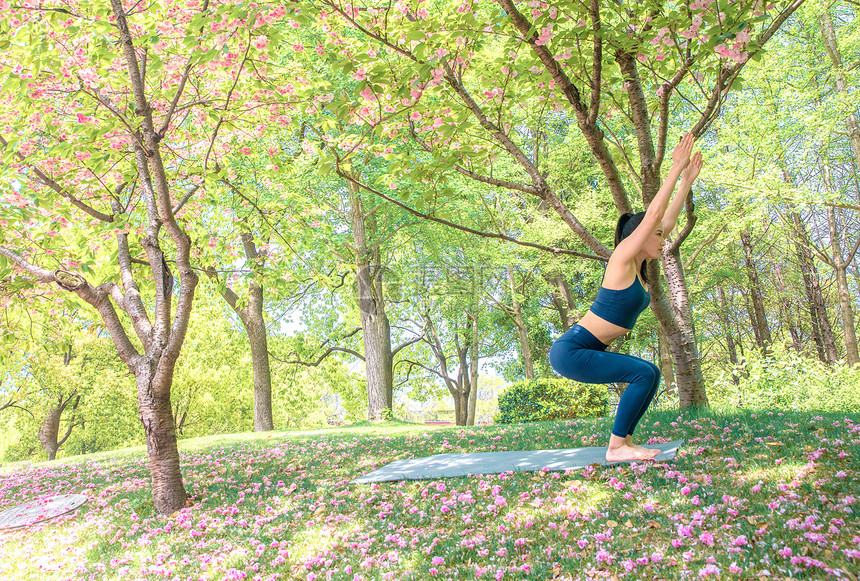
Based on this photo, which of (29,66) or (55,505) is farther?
(55,505)

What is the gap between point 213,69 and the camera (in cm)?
750

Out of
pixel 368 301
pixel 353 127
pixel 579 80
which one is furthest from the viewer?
pixel 368 301

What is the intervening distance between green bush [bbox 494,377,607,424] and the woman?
31.9ft

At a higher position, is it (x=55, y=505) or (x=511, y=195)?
(x=511, y=195)

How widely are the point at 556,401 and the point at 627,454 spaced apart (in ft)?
31.0

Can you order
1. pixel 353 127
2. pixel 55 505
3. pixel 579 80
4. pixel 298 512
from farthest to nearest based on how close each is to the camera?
1. pixel 353 127
2. pixel 55 505
3. pixel 579 80
4. pixel 298 512

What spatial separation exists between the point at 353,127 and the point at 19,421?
2593 cm

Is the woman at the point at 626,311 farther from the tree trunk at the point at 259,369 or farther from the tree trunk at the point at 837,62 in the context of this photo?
the tree trunk at the point at 837,62

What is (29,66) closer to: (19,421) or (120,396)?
(120,396)

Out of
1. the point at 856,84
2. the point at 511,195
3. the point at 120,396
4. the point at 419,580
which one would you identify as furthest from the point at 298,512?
the point at 120,396

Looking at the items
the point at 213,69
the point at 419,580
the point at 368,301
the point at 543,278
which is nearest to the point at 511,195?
the point at 543,278

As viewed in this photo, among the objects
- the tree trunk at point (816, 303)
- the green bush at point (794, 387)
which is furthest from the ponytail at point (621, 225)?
the tree trunk at point (816, 303)

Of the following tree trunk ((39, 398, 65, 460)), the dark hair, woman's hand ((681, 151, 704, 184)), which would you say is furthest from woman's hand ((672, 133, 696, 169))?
tree trunk ((39, 398, 65, 460))

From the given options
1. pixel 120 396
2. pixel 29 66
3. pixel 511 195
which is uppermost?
pixel 511 195
